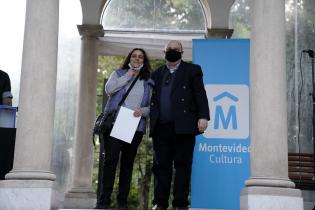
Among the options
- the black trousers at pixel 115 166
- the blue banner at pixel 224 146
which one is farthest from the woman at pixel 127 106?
the blue banner at pixel 224 146

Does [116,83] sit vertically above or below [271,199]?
above

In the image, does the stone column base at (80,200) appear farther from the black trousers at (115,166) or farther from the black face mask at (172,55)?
the black face mask at (172,55)

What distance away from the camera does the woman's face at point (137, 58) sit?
8922 millimetres

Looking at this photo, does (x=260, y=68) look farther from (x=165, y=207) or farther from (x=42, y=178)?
(x=42, y=178)

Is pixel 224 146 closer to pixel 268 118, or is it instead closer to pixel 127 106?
pixel 268 118

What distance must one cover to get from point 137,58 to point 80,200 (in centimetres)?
555

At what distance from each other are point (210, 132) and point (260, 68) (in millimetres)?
1522

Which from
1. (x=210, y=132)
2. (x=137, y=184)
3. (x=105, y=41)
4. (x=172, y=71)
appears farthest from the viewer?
(x=137, y=184)

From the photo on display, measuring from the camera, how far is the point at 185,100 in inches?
333

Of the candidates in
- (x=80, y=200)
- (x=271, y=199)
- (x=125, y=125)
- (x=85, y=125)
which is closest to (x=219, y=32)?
(x=85, y=125)

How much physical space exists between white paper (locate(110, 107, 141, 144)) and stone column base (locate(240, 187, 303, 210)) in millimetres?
1863

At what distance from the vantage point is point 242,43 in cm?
1016

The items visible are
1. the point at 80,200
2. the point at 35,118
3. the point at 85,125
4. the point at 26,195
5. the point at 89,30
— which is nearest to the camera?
the point at 26,195

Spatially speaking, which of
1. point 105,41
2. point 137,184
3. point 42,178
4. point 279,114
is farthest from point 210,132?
point 137,184
